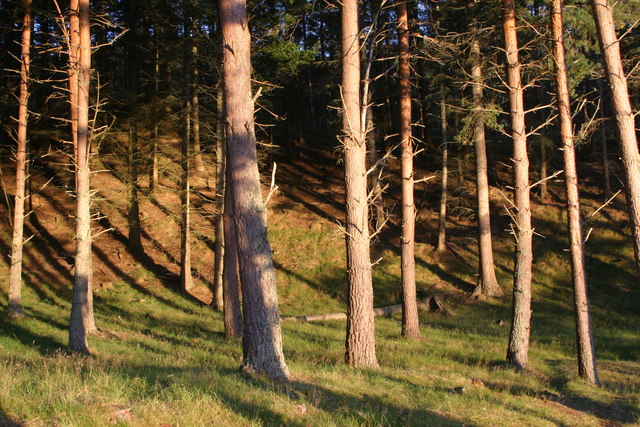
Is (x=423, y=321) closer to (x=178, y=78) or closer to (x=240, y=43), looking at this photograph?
(x=240, y=43)

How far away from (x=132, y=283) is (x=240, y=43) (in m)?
16.2

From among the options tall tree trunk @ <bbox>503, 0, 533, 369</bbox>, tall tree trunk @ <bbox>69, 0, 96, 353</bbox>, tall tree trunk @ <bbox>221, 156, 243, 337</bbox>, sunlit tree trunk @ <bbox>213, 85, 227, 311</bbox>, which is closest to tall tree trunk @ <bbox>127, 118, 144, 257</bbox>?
sunlit tree trunk @ <bbox>213, 85, 227, 311</bbox>

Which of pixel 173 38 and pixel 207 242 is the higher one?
pixel 173 38

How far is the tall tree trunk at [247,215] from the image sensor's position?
804 centimetres

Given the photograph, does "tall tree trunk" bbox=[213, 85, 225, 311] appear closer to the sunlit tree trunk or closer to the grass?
the sunlit tree trunk

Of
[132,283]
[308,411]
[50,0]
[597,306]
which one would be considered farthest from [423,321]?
[50,0]

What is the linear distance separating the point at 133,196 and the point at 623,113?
765 inches

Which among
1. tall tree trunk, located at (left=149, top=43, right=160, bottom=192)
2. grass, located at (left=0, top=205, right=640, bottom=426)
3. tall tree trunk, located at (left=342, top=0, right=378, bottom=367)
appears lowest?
grass, located at (left=0, top=205, right=640, bottom=426)

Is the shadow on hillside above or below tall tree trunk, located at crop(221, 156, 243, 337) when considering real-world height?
below

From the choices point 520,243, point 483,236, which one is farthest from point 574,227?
point 483,236

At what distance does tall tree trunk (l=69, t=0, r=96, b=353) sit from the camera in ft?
40.2

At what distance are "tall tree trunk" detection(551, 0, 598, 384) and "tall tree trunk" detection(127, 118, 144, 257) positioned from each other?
53.1 feet

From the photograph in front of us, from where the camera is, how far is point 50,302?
66.2ft

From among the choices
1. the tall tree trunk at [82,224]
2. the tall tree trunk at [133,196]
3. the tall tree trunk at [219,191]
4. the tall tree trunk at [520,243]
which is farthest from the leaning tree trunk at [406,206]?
the tall tree trunk at [133,196]
